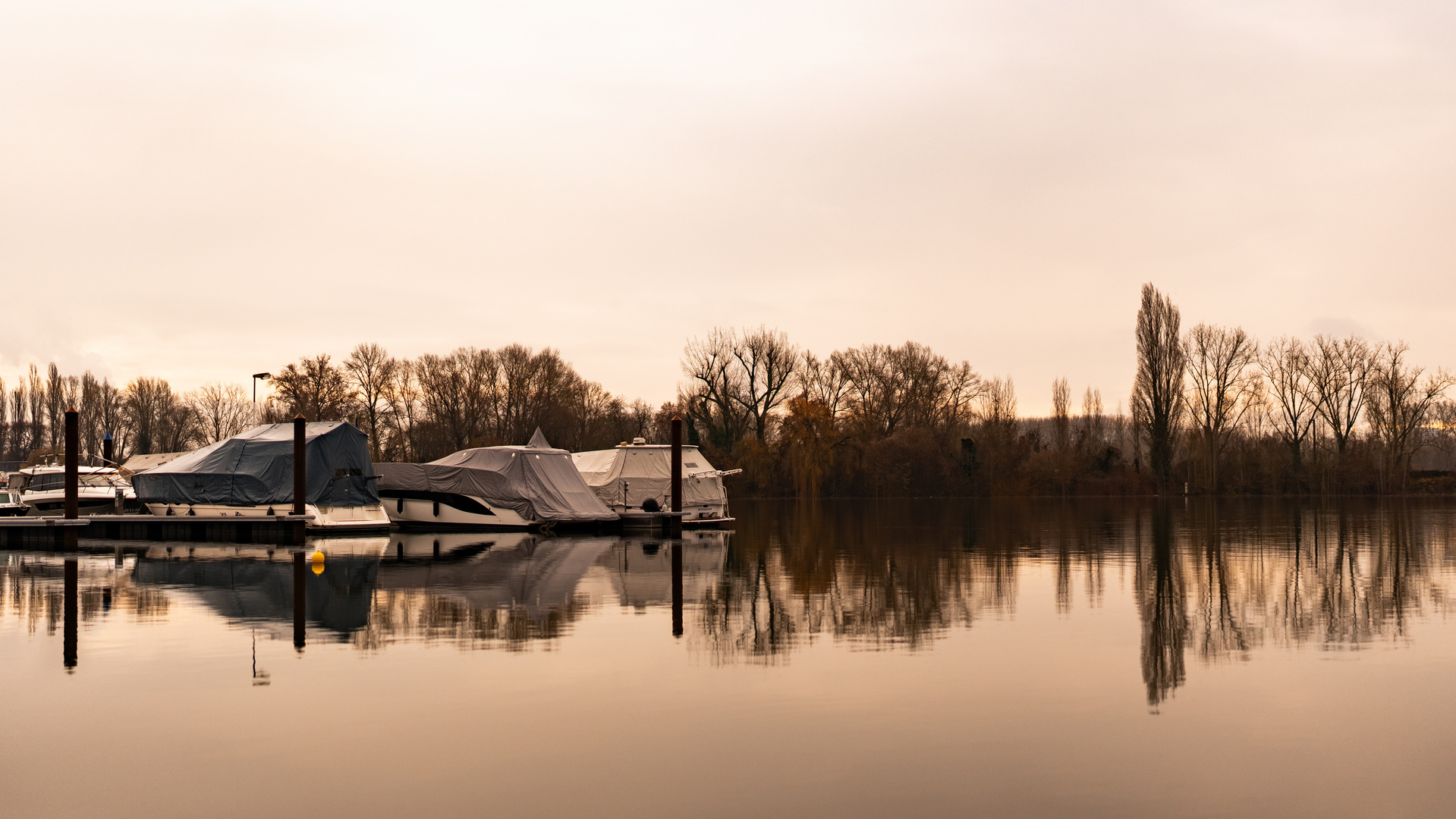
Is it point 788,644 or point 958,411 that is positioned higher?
point 958,411

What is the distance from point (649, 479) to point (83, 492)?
21.6 metres

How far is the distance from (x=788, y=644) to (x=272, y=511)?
2415 cm

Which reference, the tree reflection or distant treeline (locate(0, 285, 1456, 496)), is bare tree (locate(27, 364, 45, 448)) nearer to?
distant treeline (locate(0, 285, 1456, 496))

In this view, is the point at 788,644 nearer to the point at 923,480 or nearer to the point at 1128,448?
the point at 923,480

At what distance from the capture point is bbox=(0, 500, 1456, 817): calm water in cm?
746

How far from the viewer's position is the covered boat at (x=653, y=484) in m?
39.2

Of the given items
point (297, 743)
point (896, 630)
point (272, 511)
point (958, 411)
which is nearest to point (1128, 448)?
point (958, 411)

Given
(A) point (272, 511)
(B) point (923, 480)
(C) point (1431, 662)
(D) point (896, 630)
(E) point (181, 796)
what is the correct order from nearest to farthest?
(E) point (181, 796) < (C) point (1431, 662) < (D) point (896, 630) < (A) point (272, 511) < (B) point (923, 480)

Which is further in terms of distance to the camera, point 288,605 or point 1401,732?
point 288,605

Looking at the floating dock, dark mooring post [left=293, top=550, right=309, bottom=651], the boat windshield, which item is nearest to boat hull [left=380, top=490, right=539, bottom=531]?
the floating dock

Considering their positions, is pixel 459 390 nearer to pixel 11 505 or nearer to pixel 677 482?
pixel 11 505

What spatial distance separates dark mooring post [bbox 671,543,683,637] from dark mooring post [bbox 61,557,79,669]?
6.96 metres

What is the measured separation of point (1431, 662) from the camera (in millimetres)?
12102

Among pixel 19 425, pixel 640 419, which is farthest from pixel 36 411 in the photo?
pixel 640 419
